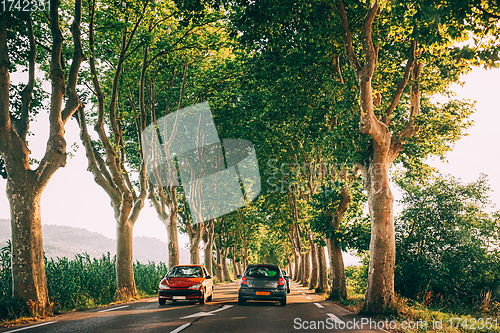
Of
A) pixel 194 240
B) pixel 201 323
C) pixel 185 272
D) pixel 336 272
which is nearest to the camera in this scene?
pixel 201 323

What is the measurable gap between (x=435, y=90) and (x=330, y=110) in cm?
438

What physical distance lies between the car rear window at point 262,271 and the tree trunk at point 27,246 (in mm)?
6826

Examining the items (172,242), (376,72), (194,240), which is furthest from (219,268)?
(376,72)

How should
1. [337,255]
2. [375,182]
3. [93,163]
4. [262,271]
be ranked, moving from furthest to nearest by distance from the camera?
[337,255]
[93,163]
[262,271]
[375,182]

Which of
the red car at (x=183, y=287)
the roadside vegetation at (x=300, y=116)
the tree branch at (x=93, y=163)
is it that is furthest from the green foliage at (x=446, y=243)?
the tree branch at (x=93, y=163)

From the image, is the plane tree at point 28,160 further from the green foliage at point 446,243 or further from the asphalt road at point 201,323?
the green foliage at point 446,243

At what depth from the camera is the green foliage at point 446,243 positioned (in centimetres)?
1463

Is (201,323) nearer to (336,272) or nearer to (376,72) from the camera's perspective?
(336,272)

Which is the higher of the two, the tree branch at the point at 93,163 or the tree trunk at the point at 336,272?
the tree branch at the point at 93,163

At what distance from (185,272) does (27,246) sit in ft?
20.2

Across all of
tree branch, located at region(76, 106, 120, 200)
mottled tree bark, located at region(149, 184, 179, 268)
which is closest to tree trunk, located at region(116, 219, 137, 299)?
tree branch, located at region(76, 106, 120, 200)

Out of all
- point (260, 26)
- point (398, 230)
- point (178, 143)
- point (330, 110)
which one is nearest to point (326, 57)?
point (330, 110)

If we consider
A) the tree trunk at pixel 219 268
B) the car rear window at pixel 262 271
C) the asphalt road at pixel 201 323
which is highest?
the car rear window at pixel 262 271

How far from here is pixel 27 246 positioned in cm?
977
